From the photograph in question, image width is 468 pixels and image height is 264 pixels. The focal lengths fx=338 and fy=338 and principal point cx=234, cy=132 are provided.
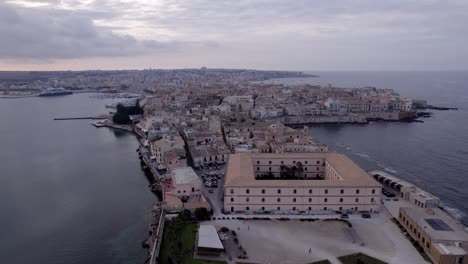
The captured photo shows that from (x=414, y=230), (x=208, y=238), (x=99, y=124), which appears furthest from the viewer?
(x=99, y=124)

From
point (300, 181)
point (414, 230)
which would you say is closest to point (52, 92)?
point (300, 181)

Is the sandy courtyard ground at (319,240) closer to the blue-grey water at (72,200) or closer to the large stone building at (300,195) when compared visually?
the large stone building at (300,195)

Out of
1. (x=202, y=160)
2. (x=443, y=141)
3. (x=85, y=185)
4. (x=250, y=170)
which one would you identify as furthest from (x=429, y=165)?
(x=85, y=185)

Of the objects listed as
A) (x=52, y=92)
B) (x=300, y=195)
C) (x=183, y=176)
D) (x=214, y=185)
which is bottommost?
(x=214, y=185)

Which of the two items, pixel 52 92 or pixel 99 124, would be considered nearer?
pixel 99 124

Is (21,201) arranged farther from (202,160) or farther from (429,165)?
(429,165)

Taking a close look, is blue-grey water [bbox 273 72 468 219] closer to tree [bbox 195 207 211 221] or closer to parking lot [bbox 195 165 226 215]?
parking lot [bbox 195 165 226 215]

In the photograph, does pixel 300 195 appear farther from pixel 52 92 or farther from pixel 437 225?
pixel 52 92
